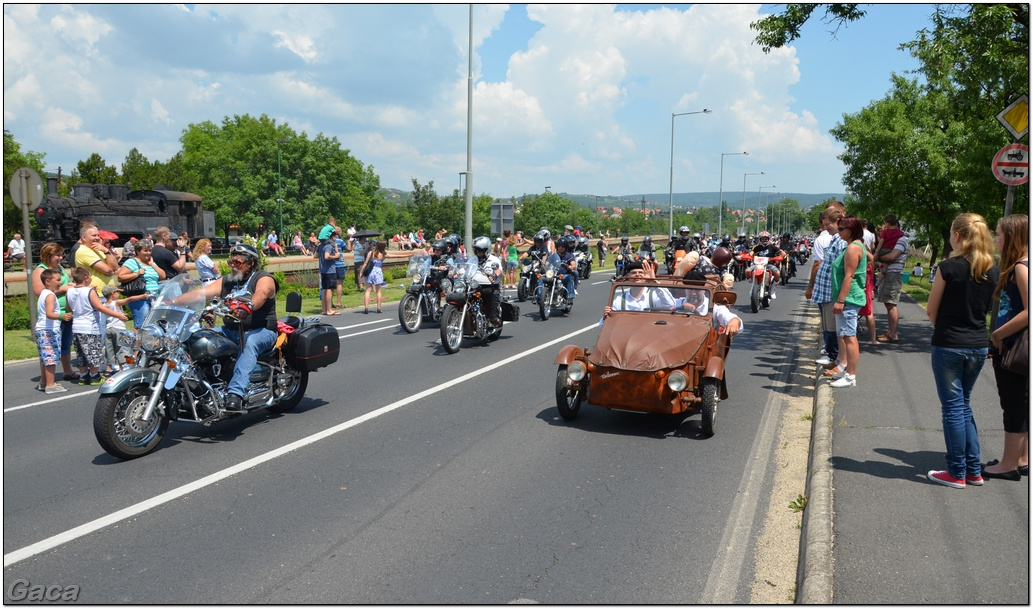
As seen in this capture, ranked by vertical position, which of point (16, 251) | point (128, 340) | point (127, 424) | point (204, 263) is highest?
point (204, 263)

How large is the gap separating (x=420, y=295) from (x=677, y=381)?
27.8ft

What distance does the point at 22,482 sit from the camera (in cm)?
614

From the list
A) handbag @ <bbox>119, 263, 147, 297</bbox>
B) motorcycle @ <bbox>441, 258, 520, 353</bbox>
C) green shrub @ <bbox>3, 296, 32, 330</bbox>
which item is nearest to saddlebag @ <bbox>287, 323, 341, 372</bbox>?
motorcycle @ <bbox>441, 258, 520, 353</bbox>

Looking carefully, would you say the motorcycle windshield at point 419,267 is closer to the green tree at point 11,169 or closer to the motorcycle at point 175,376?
the motorcycle at point 175,376

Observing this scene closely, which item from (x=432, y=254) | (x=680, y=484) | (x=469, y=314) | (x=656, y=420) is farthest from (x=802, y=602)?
(x=432, y=254)

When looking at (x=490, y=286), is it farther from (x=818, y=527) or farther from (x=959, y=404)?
(x=818, y=527)

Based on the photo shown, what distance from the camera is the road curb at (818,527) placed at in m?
4.22

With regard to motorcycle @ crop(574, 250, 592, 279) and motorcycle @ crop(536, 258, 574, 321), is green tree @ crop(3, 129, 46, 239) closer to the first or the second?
motorcycle @ crop(574, 250, 592, 279)

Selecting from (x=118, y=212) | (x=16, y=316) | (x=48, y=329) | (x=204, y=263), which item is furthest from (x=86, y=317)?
(x=118, y=212)

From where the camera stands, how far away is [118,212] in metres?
37.7

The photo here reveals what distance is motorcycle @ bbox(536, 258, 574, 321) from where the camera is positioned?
16.9 metres

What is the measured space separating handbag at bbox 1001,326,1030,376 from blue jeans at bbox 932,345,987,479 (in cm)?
18

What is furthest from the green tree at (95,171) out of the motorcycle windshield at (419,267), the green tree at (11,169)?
the motorcycle windshield at (419,267)

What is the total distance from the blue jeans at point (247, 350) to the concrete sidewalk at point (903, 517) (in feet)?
16.0
